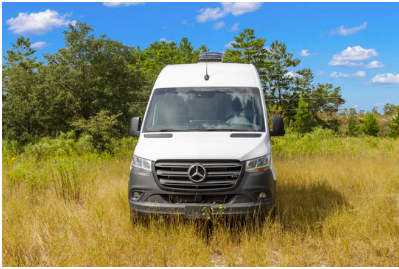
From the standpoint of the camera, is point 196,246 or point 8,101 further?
point 8,101

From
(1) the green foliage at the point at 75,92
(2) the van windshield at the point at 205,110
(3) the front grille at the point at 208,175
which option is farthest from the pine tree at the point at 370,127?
(3) the front grille at the point at 208,175

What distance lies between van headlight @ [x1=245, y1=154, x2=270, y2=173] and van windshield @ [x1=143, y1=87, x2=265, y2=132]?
0.83 m

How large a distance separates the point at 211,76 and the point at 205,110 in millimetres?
781

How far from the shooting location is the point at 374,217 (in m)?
6.14

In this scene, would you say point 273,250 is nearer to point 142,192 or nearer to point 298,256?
point 298,256

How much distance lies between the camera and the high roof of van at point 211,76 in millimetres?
6750

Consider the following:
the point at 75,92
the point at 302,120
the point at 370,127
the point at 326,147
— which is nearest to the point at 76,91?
the point at 75,92

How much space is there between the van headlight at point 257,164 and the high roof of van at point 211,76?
6.03 feet

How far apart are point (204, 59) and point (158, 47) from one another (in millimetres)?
68661

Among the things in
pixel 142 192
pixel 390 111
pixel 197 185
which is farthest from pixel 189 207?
pixel 390 111

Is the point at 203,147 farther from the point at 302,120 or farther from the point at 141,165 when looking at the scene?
the point at 302,120

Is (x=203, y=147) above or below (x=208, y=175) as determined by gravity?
above

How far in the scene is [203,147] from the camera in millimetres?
5309

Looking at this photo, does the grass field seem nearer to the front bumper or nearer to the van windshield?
the front bumper
